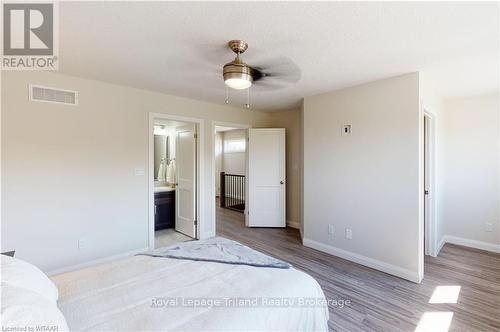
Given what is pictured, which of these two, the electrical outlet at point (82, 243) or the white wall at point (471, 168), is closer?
the electrical outlet at point (82, 243)

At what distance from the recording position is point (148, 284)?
1.50 meters

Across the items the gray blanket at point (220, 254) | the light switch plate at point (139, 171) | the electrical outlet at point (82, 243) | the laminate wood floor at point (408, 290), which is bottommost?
the laminate wood floor at point (408, 290)

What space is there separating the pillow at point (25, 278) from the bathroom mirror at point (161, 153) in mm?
4396

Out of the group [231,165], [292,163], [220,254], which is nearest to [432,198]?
[292,163]

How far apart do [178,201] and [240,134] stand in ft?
13.4

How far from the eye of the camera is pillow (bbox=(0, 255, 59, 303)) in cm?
114

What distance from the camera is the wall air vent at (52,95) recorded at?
2.66m

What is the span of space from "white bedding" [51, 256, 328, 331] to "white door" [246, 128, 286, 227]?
10.4 ft

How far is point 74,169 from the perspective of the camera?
292cm

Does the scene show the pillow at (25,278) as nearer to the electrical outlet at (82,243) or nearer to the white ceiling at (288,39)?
the white ceiling at (288,39)

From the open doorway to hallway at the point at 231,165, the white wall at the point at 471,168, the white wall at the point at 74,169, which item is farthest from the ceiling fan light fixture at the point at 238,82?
the open doorway to hallway at the point at 231,165

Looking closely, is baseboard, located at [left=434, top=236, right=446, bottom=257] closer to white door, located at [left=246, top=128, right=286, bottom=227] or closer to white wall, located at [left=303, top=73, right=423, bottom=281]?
white wall, located at [left=303, top=73, right=423, bottom=281]

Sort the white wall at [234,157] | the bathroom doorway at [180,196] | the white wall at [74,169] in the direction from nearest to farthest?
the white wall at [74,169] < the bathroom doorway at [180,196] < the white wall at [234,157]

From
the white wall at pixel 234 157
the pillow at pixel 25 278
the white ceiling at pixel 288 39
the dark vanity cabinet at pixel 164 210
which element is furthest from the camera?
the white wall at pixel 234 157
